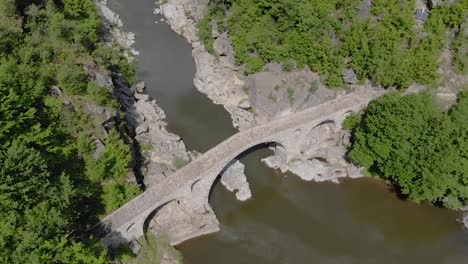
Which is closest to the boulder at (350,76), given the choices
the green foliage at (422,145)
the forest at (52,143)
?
the green foliage at (422,145)

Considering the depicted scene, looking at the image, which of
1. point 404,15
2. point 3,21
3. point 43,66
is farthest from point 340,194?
point 3,21

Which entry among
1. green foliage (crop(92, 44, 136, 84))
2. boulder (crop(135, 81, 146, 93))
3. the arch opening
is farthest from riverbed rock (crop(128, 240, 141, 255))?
boulder (crop(135, 81, 146, 93))

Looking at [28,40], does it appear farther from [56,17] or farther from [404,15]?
[404,15]

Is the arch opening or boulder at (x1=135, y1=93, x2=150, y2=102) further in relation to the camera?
boulder at (x1=135, y1=93, x2=150, y2=102)

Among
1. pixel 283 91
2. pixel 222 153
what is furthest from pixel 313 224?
pixel 283 91

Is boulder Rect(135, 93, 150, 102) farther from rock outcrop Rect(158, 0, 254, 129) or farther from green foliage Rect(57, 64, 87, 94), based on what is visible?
green foliage Rect(57, 64, 87, 94)

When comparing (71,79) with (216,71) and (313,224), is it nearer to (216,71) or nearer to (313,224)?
(216,71)
